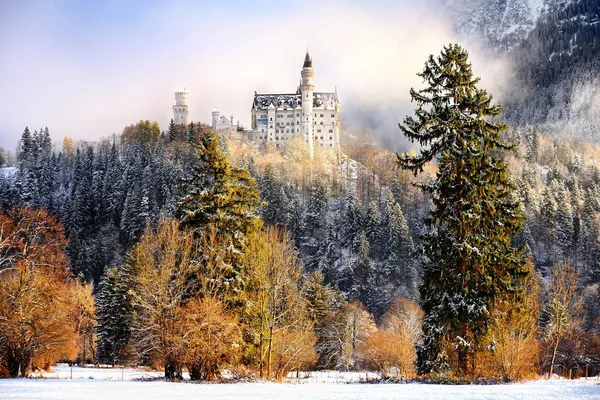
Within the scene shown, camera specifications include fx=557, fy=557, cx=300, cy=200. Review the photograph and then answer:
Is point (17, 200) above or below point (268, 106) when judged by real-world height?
below

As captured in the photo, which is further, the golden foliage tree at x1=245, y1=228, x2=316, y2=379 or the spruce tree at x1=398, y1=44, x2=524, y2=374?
the golden foliage tree at x1=245, y1=228, x2=316, y2=379

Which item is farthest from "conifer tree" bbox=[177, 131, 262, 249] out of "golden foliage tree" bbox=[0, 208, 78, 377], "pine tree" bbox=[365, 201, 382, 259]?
"pine tree" bbox=[365, 201, 382, 259]

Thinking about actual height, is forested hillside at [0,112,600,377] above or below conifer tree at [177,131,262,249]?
above

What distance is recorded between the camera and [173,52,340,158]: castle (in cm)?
17125

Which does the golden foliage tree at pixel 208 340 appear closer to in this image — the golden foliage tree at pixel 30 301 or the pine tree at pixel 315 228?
the golden foliage tree at pixel 30 301

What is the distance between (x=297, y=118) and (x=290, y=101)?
23.9 ft

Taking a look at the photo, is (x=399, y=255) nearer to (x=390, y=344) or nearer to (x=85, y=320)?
(x=390, y=344)

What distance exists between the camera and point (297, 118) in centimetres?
17262

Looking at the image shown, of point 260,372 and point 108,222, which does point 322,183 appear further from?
point 260,372

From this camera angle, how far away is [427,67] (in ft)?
73.2

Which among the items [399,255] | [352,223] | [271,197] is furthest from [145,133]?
[399,255]

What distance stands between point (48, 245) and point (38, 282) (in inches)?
77.2

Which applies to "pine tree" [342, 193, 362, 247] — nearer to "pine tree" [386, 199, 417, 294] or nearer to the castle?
"pine tree" [386, 199, 417, 294]

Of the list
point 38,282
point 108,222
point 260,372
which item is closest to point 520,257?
point 260,372
